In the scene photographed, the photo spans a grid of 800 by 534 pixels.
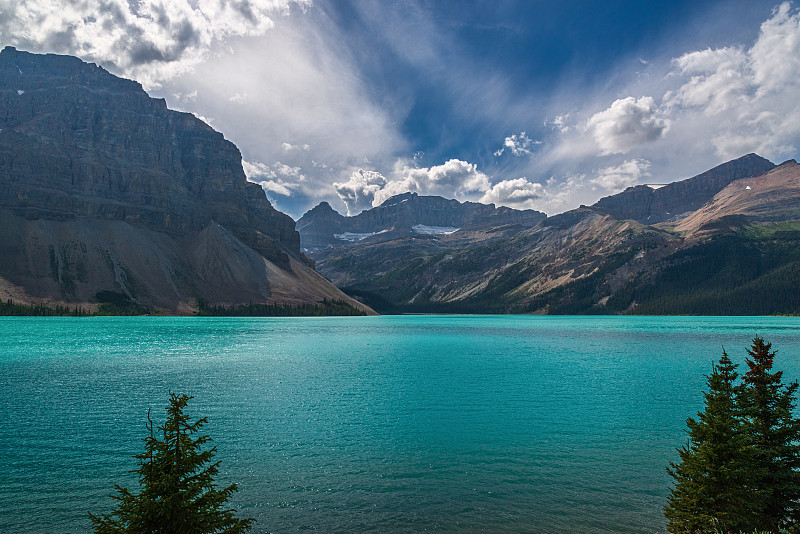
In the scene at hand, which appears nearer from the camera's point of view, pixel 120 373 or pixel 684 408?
pixel 684 408

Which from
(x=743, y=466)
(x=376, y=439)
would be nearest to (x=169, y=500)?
(x=743, y=466)

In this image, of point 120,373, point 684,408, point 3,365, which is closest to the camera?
point 684,408

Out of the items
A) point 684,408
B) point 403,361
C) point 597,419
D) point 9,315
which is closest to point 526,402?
point 597,419

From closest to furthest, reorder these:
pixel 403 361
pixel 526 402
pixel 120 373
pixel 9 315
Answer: pixel 526 402 → pixel 120 373 → pixel 403 361 → pixel 9 315

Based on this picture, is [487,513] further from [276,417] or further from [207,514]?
[276,417]

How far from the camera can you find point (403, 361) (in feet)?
237

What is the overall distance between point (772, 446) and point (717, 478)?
2896mm

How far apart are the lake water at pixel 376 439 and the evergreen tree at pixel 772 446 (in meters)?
4.76

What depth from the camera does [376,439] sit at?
30.4 metres

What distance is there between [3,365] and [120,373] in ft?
64.1

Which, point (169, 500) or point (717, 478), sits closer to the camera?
point (169, 500)

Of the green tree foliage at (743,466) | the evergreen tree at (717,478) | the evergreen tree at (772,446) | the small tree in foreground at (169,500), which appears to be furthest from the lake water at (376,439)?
the small tree in foreground at (169,500)

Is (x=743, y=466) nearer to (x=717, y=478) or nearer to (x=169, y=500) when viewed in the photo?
(x=717, y=478)

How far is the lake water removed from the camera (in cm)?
1989
